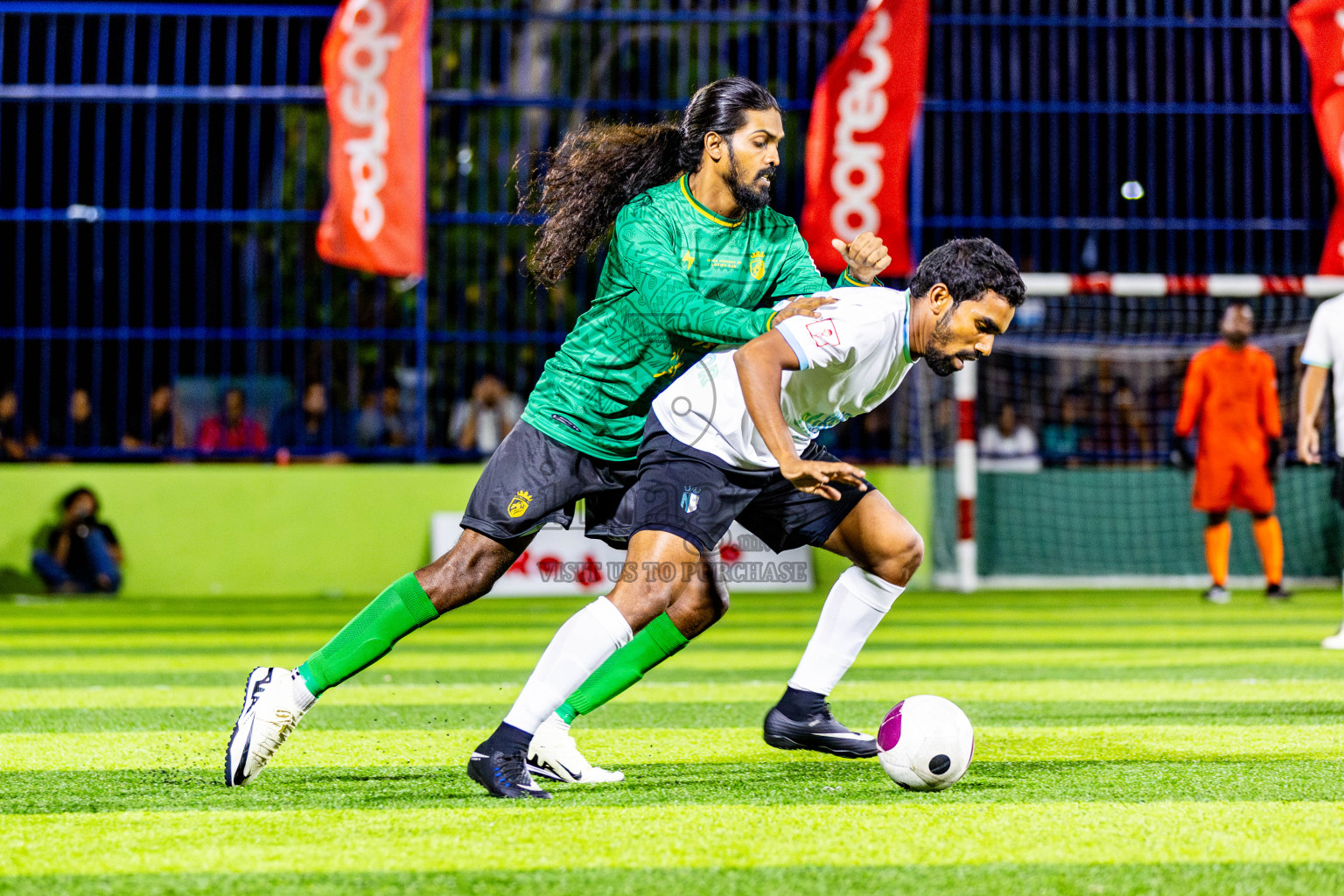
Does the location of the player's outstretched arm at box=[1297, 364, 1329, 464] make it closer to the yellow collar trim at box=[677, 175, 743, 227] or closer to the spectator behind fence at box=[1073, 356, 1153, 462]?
the yellow collar trim at box=[677, 175, 743, 227]

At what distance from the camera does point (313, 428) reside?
13367 mm

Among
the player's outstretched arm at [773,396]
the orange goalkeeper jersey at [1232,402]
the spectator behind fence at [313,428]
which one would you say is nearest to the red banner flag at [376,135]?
the spectator behind fence at [313,428]

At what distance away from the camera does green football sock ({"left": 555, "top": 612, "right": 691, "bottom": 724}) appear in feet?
13.8

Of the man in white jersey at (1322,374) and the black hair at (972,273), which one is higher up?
the black hair at (972,273)

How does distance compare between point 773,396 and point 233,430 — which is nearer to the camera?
point 773,396

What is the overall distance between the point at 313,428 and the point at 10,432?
7.86ft

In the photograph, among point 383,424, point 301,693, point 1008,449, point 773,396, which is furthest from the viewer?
point 1008,449

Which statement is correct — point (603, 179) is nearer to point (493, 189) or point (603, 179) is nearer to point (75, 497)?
point (75, 497)

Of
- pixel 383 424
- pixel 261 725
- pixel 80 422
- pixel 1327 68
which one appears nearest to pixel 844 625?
pixel 261 725

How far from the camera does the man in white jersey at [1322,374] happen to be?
7.98 metres

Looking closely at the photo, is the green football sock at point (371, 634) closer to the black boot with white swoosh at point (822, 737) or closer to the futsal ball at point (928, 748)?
the black boot with white swoosh at point (822, 737)

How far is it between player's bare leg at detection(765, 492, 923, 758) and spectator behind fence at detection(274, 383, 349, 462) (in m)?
9.00

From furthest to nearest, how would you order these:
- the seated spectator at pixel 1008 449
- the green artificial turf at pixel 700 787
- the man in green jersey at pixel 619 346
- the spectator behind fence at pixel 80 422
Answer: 1. the seated spectator at pixel 1008 449
2. the spectator behind fence at pixel 80 422
3. the man in green jersey at pixel 619 346
4. the green artificial turf at pixel 700 787

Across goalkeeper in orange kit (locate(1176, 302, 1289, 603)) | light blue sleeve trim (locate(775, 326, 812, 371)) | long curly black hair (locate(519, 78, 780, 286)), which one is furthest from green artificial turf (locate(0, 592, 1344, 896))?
goalkeeper in orange kit (locate(1176, 302, 1289, 603))
